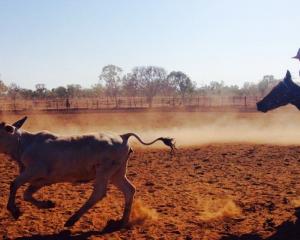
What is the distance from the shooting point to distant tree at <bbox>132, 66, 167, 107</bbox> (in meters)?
83.1

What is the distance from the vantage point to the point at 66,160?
23.6 feet

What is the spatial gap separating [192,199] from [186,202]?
0.29m

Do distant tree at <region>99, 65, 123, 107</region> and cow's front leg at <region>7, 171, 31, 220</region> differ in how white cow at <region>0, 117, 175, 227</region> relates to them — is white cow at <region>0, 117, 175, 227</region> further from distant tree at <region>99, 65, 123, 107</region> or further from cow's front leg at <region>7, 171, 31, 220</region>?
distant tree at <region>99, 65, 123, 107</region>

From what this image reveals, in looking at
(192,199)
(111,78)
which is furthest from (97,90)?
(192,199)

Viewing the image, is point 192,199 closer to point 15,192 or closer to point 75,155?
point 75,155

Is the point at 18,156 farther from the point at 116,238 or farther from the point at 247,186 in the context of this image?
the point at 247,186

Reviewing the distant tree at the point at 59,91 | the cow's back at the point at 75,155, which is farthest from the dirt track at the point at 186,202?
the distant tree at the point at 59,91

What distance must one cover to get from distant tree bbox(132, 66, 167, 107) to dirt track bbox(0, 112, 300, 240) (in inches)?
2572

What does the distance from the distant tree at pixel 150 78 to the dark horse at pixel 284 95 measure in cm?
7273

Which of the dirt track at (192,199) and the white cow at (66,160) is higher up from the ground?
the white cow at (66,160)

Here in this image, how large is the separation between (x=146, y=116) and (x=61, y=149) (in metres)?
28.9

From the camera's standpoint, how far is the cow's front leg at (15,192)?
22.5ft

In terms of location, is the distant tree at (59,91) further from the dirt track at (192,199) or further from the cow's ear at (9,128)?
the cow's ear at (9,128)

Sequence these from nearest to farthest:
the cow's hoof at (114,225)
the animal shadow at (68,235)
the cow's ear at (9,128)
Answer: the animal shadow at (68,235), the cow's hoof at (114,225), the cow's ear at (9,128)
